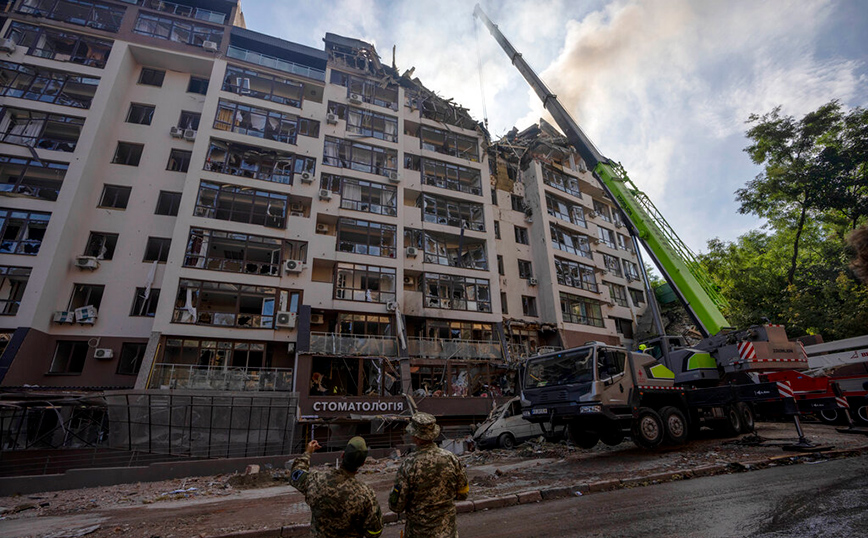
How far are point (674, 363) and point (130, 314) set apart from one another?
2478cm

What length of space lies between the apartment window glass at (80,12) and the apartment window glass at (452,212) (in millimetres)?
22973

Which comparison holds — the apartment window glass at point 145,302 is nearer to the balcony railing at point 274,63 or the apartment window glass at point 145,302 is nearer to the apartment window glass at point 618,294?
the balcony railing at point 274,63

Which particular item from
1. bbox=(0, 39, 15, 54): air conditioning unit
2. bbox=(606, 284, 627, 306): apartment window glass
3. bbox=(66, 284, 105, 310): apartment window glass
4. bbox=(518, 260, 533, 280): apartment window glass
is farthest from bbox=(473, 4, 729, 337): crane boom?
bbox=(0, 39, 15, 54): air conditioning unit

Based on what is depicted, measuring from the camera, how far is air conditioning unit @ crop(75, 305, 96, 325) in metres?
19.8

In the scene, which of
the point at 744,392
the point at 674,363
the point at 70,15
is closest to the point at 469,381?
the point at 674,363

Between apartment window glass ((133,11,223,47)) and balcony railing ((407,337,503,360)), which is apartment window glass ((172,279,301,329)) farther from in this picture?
apartment window glass ((133,11,223,47))

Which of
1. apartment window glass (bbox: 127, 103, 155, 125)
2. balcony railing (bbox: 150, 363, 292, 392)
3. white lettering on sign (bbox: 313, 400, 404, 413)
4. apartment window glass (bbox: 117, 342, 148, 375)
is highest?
apartment window glass (bbox: 127, 103, 155, 125)

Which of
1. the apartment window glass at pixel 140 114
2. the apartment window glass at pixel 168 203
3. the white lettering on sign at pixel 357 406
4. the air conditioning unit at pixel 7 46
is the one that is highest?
the air conditioning unit at pixel 7 46

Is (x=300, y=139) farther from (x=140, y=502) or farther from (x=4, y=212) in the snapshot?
(x=140, y=502)

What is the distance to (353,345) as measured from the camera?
72.2ft

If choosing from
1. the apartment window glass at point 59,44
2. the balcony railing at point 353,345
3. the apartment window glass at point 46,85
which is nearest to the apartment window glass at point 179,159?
the apartment window glass at point 46,85

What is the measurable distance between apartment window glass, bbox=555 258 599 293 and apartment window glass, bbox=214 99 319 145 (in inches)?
844

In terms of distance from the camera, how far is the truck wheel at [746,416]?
14.3 m

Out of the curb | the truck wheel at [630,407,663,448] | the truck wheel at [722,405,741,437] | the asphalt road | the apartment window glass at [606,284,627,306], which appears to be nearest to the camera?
the asphalt road
